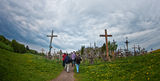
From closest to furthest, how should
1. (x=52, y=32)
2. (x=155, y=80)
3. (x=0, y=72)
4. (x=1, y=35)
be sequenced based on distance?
(x=155, y=80) < (x=0, y=72) < (x=52, y=32) < (x=1, y=35)

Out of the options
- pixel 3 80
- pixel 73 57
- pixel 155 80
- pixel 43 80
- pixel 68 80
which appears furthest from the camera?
pixel 73 57

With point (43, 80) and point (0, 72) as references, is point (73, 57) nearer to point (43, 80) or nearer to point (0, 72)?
point (43, 80)

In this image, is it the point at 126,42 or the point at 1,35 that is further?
the point at 126,42

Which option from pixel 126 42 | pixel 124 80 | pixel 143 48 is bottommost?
pixel 124 80

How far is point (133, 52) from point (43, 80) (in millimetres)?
41882

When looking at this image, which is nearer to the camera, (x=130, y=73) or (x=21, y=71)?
(x=130, y=73)

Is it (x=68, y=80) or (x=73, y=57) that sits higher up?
→ (x=73, y=57)

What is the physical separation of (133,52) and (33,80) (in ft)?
141

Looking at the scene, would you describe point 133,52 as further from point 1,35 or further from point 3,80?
point 1,35

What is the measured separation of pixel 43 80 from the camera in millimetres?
9445

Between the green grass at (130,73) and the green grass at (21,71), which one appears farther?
the green grass at (21,71)

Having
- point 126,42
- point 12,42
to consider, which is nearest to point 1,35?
point 12,42

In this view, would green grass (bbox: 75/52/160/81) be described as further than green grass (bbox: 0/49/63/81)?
No

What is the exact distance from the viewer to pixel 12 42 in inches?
1470
